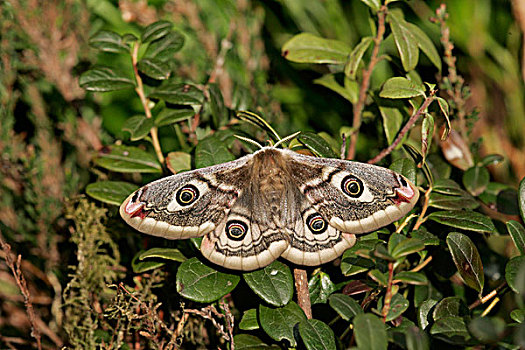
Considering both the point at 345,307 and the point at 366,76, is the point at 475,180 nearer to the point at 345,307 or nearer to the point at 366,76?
the point at 366,76

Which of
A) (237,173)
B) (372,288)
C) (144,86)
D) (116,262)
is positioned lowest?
(116,262)

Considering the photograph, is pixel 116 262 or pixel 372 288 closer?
pixel 372 288

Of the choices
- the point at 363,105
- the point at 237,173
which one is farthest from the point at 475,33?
the point at 237,173

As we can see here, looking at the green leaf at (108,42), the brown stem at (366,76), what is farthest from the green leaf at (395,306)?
the green leaf at (108,42)

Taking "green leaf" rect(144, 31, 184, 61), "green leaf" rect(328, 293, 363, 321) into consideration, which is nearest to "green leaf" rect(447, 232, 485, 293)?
"green leaf" rect(328, 293, 363, 321)

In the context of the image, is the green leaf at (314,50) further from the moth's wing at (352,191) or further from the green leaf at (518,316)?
the green leaf at (518,316)

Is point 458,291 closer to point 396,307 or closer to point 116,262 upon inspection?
point 396,307
